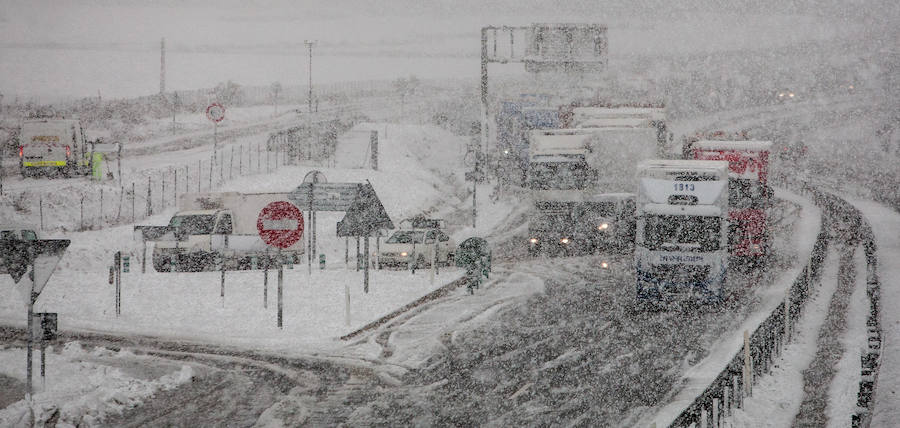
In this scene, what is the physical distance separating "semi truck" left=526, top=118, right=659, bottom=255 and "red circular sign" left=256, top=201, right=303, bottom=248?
17.6 m

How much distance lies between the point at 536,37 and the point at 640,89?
65293 mm

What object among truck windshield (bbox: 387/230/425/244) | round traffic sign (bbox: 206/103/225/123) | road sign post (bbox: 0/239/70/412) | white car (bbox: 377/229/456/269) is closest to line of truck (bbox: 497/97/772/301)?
white car (bbox: 377/229/456/269)

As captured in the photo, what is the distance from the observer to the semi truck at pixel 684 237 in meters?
23.3

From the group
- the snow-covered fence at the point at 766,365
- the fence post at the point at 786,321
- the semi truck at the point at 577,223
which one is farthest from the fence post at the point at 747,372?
the semi truck at the point at 577,223

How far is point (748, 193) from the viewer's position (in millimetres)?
32125

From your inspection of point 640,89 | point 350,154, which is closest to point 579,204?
point 350,154

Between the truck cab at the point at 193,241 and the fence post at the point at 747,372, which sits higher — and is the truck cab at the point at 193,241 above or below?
above

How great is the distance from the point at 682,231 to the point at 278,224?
32.4ft

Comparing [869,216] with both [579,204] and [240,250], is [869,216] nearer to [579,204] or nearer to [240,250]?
[579,204]

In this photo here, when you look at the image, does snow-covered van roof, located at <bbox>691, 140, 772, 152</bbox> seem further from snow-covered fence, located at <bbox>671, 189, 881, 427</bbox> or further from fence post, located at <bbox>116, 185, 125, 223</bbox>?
fence post, located at <bbox>116, 185, 125, 223</bbox>

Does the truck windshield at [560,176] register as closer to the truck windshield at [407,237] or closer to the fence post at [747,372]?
the truck windshield at [407,237]

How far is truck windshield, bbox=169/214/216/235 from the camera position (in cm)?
2984

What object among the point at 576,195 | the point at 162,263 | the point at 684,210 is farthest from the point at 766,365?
the point at 576,195

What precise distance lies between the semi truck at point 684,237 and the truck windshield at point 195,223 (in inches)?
537
